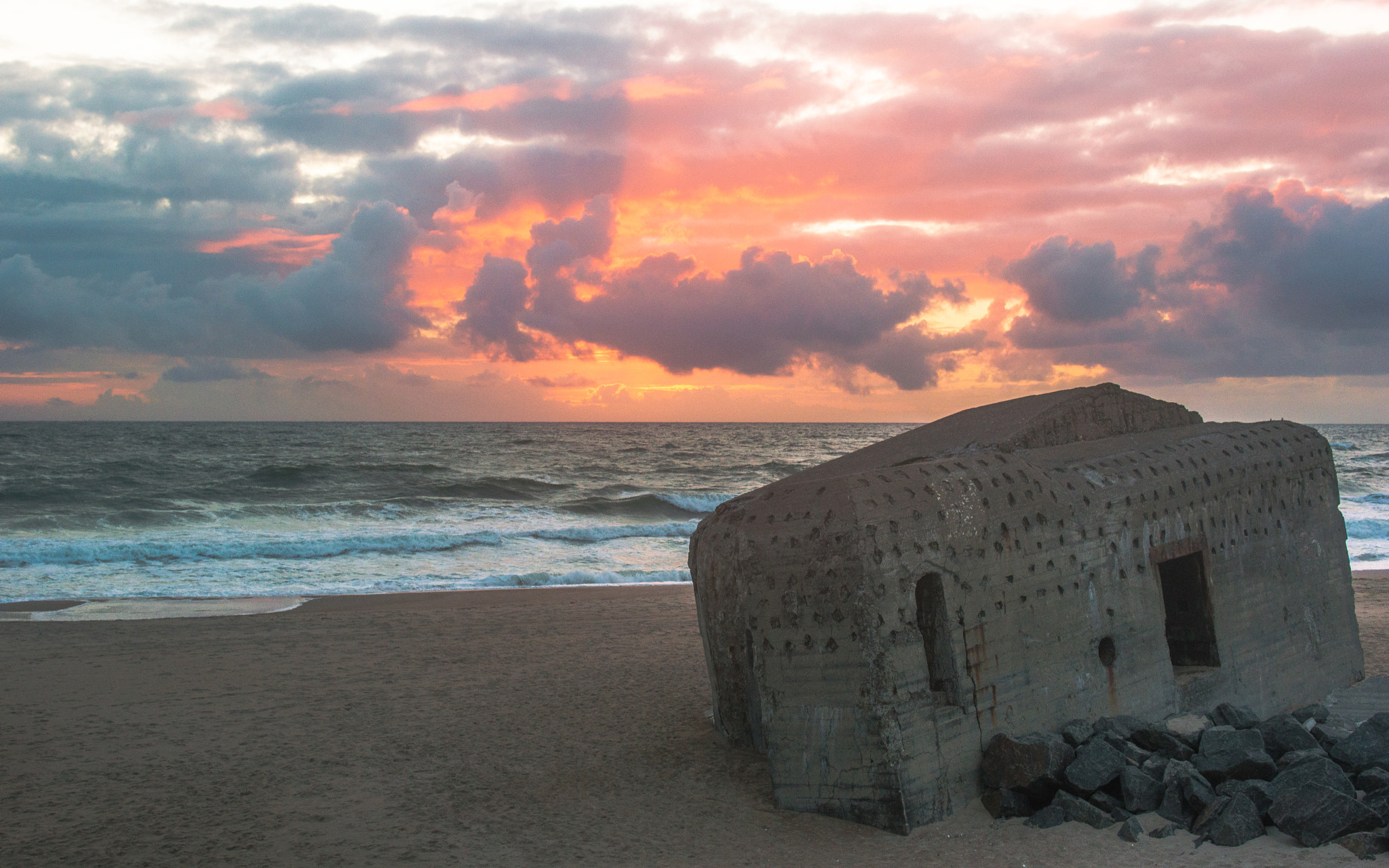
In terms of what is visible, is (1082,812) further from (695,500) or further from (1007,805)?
(695,500)

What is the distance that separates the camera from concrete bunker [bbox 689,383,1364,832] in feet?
18.4

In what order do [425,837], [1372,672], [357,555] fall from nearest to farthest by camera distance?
1. [425,837]
2. [1372,672]
3. [357,555]

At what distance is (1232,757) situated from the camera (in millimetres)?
5758

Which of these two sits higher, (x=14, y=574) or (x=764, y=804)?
(x=14, y=574)

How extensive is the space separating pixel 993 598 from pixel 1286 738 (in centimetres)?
213

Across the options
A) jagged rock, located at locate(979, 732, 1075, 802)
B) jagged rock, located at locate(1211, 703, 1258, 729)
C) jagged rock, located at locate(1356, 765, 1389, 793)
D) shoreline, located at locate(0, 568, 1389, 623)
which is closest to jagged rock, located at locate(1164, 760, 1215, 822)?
jagged rock, located at locate(979, 732, 1075, 802)

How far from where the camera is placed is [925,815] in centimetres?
554

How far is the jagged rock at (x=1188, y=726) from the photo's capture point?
6.17m

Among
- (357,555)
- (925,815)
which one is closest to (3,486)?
(357,555)

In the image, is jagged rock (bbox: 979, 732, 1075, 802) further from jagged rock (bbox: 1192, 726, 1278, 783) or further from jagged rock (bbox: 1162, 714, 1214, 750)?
jagged rock (bbox: 1162, 714, 1214, 750)

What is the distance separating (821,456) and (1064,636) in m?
55.4

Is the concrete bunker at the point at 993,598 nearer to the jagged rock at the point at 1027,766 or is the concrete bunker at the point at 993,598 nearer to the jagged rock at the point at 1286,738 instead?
the jagged rock at the point at 1027,766

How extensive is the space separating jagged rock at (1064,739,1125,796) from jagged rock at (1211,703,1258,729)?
4.34 ft

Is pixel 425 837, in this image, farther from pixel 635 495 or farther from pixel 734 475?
pixel 734 475
